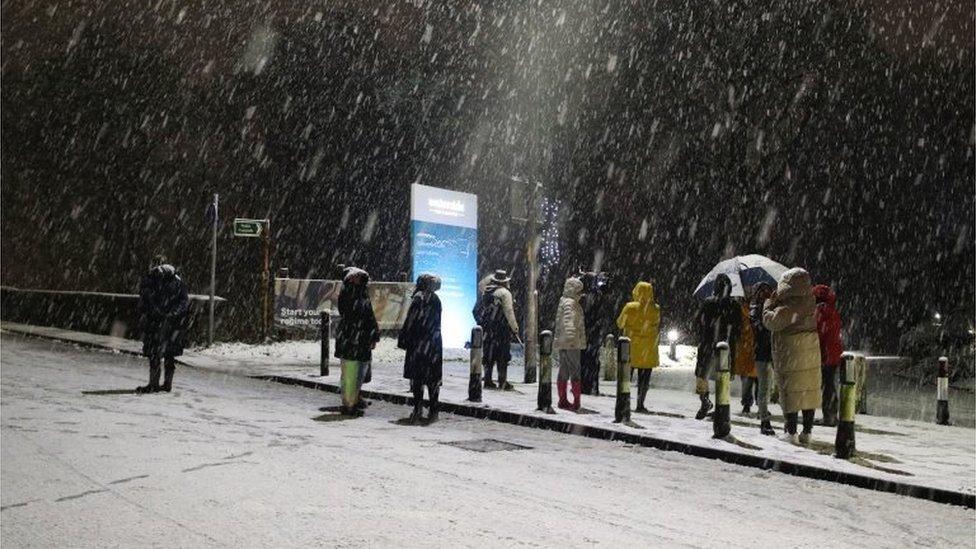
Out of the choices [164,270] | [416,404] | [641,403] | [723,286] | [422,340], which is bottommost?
[416,404]

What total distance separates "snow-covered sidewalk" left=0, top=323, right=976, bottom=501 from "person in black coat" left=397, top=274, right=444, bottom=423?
1217 mm

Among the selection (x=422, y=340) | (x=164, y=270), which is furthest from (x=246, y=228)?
(x=422, y=340)

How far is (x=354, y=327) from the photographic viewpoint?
10.8 meters

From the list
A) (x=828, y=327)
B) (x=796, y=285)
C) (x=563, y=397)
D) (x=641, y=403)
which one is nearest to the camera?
(x=796, y=285)

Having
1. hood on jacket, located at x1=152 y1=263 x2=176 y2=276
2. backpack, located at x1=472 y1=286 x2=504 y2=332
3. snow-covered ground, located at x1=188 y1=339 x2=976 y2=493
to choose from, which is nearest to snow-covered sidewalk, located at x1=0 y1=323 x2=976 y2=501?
snow-covered ground, located at x1=188 y1=339 x2=976 y2=493

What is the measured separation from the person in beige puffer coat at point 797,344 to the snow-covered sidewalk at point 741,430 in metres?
0.46

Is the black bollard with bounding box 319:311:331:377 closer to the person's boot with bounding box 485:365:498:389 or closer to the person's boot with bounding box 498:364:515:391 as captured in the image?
the person's boot with bounding box 485:365:498:389

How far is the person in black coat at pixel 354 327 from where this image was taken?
10.7 metres

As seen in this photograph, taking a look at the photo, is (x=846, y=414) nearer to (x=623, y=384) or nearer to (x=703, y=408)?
(x=623, y=384)

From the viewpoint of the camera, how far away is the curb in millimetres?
7055

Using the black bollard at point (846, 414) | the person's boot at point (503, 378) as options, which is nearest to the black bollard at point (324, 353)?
the person's boot at point (503, 378)

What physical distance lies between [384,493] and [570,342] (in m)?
5.51

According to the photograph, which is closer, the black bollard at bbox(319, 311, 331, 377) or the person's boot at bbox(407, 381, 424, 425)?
the person's boot at bbox(407, 381, 424, 425)

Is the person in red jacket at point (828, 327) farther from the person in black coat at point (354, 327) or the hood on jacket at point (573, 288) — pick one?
the person in black coat at point (354, 327)
